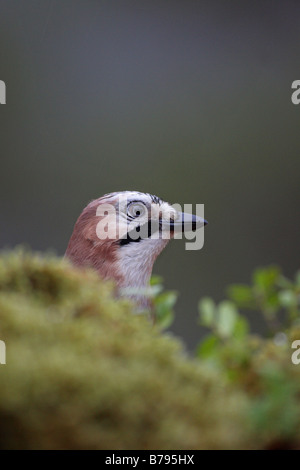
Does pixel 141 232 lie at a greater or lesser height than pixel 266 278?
greater

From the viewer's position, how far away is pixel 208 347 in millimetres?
889

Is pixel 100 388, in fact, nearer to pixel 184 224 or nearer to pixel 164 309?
pixel 164 309

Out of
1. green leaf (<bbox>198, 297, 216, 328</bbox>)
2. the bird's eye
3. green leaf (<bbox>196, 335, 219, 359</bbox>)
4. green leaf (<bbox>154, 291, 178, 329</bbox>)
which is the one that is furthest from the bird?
green leaf (<bbox>196, 335, 219, 359</bbox>)

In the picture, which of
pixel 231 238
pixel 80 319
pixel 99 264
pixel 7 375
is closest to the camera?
pixel 7 375

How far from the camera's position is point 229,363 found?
847 millimetres

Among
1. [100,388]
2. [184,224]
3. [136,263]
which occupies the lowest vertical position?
[100,388]

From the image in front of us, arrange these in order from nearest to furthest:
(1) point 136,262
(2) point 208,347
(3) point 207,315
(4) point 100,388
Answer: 1. (4) point 100,388
2. (2) point 208,347
3. (3) point 207,315
4. (1) point 136,262

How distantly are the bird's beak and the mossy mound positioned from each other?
48.2 inches

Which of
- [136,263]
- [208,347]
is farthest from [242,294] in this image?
[136,263]

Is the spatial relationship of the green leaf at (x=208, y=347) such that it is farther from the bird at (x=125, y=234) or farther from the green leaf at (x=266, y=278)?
the bird at (x=125, y=234)

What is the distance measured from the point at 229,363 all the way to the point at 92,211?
1.16 metres

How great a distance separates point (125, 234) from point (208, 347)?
108 centimetres

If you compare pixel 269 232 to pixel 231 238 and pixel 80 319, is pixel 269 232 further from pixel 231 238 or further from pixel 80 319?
pixel 80 319
